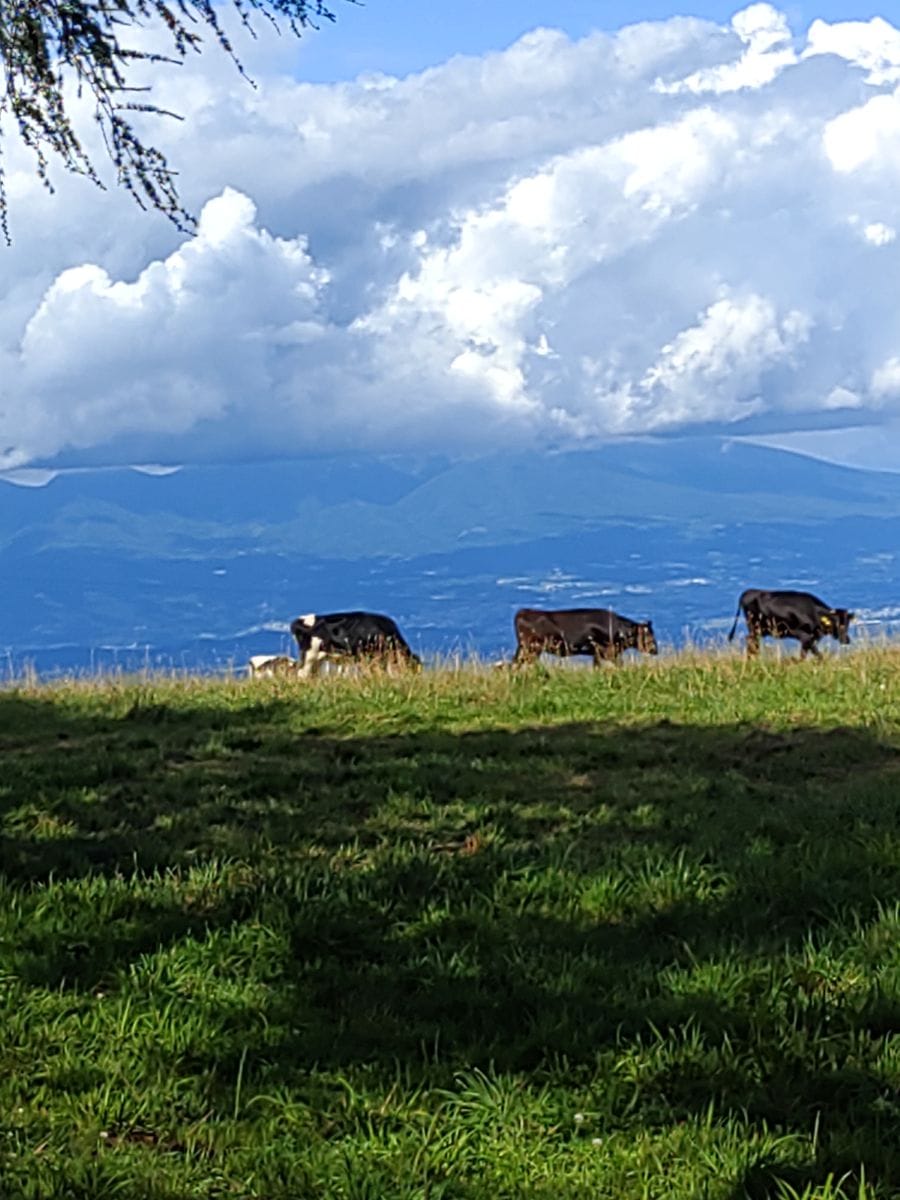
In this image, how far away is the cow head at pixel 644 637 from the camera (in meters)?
25.4

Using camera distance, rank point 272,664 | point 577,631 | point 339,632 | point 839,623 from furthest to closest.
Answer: point 339,632
point 272,664
point 839,623
point 577,631

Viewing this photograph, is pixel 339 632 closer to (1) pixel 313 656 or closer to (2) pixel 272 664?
(1) pixel 313 656

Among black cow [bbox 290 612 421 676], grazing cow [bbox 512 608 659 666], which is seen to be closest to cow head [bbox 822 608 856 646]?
grazing cow [bbox 512 608 659 666]

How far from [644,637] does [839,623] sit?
3606 millimetres

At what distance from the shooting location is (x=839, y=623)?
26.5 m

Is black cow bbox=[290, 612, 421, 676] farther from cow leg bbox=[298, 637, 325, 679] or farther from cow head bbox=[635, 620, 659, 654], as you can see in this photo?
cow head bbox=[635, 620, 659, 654]

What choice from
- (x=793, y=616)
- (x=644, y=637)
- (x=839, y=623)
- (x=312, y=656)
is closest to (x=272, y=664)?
(x=312, y=656)

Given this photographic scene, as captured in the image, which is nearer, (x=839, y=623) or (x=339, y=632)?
(x=839, y=623)

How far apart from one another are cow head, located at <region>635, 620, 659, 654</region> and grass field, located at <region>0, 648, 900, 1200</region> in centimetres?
1363

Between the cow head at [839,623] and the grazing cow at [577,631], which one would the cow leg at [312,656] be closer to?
the grazing cow at [577,631]

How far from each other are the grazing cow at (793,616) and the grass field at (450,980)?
49.0 ft

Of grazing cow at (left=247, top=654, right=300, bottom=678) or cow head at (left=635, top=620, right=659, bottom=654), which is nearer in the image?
grazing cow at (left=247, top=654, right=300, bottom=678)

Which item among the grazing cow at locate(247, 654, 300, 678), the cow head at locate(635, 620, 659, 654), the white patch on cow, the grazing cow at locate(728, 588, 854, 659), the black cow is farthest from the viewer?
the black cow

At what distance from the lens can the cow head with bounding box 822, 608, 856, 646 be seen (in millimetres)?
26062
